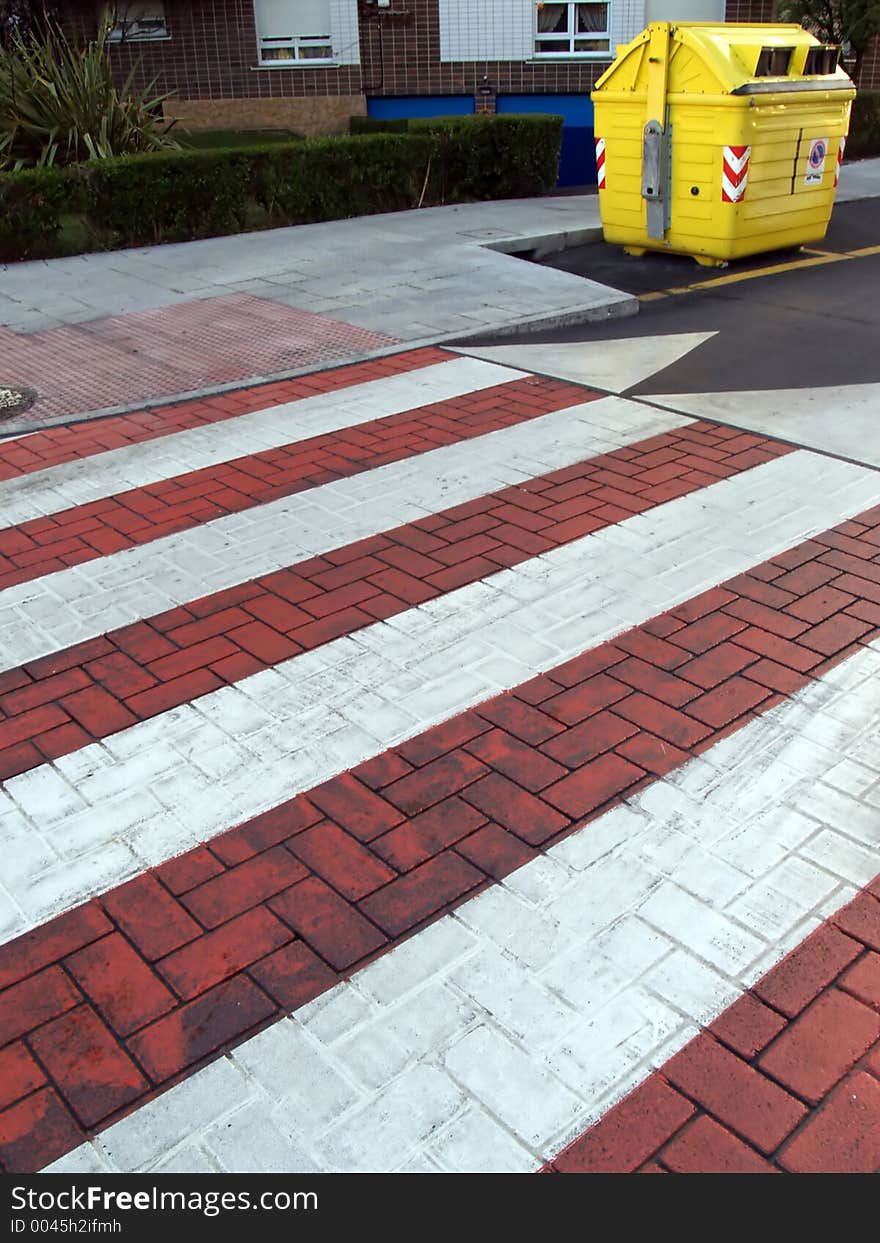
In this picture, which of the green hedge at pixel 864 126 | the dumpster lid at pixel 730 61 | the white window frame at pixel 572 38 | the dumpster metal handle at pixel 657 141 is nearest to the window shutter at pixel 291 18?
the white window frame at pixel 572 38

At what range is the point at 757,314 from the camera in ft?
30.0

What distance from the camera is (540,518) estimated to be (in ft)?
18.0

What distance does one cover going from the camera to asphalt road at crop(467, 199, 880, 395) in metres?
7.66

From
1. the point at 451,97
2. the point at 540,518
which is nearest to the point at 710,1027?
the point at 540,518

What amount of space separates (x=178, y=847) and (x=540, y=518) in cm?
271

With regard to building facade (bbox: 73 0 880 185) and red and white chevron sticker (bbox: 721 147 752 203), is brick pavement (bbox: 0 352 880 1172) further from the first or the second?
building facade (bbox: 73 0 880 185)

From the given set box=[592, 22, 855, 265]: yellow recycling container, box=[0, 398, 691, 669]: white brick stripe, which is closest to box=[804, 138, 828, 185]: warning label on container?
box=[592, 22, 855, 265]: yellow recycling container

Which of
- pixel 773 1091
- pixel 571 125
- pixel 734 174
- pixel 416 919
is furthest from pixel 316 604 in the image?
pixel 571 125

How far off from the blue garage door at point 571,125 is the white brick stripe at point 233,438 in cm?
1017

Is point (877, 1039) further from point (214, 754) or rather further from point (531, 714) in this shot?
point (214, 754)

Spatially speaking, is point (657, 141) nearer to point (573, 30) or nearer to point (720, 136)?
point (720, 136)

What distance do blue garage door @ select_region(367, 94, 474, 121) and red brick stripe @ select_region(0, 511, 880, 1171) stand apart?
17.9m

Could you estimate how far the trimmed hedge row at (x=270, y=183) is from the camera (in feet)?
38.1

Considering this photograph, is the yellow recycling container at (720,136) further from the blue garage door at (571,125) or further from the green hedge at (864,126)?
the green hedge at (864,126)
